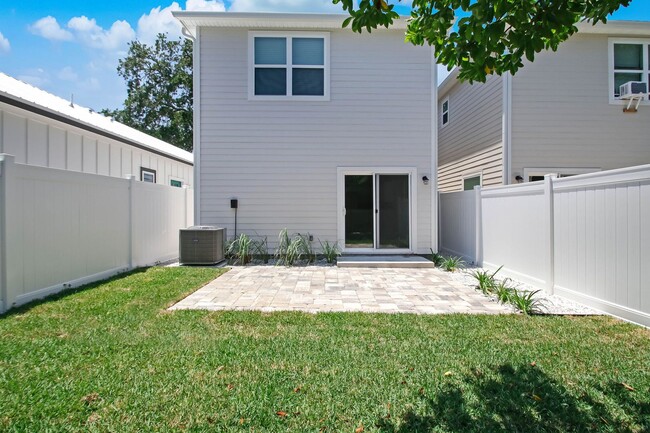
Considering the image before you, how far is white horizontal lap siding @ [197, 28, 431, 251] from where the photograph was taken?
905 centimetres

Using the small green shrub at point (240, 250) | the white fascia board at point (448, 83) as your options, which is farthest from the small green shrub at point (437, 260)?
the white fascia board at point (448, 83)

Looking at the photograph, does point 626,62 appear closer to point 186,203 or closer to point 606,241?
point 606,241

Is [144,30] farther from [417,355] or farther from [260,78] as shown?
[417,355]

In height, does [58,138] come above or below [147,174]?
above

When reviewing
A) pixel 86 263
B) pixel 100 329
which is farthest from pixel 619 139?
pixel 86 263

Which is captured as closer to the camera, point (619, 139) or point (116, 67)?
point (619, 139)

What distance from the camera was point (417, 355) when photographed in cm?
324

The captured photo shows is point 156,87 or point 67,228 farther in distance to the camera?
point 156,87

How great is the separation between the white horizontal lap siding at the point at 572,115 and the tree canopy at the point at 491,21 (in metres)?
7.07

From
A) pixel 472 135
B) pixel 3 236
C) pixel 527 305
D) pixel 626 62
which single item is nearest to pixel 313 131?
pixel 472 135

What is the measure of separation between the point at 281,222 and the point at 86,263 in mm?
4292

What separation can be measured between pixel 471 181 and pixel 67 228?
10.4 m

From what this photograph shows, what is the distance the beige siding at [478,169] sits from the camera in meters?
9.49

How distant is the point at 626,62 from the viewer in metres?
9.35
